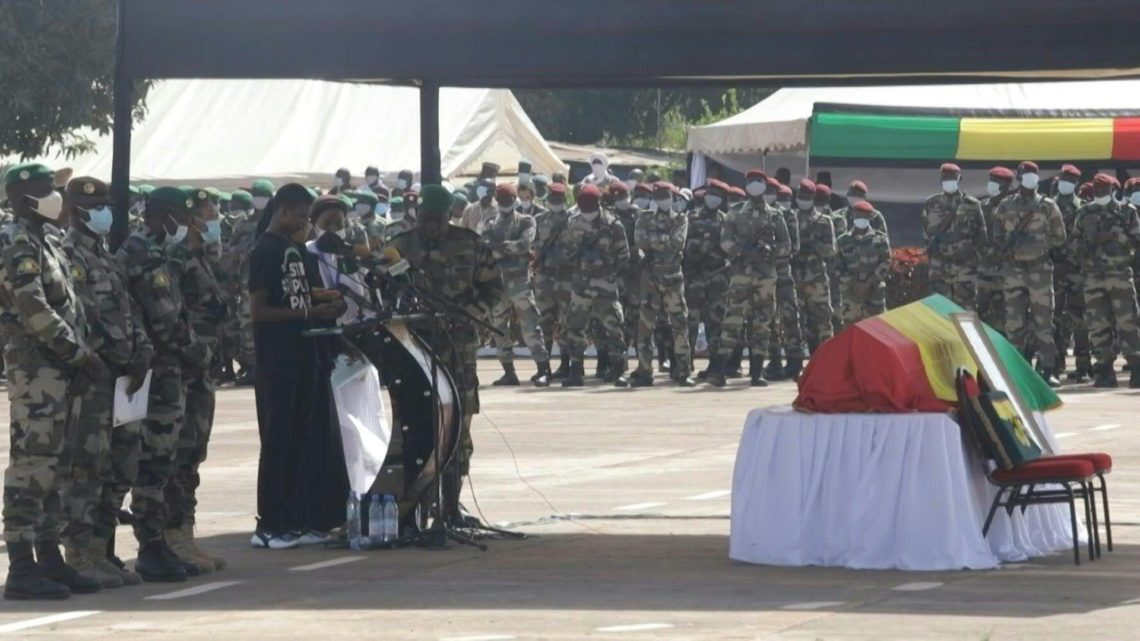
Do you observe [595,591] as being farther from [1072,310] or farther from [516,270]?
[1072,310]

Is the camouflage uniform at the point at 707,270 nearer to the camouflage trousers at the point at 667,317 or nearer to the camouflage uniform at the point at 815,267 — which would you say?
the camouflage trousers at the point at 667,317

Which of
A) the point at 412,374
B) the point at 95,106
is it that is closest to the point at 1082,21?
the point at 412,374

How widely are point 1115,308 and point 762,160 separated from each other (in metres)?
10.6

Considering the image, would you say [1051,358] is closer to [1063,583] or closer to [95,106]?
[1063,583]

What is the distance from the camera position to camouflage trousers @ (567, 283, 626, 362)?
25547 millimetres

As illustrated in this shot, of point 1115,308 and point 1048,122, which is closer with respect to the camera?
point 1115,308

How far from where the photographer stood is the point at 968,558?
37.8 feet

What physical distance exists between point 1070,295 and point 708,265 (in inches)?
156

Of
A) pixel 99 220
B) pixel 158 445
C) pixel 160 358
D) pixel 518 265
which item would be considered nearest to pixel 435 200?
pixel 160 358

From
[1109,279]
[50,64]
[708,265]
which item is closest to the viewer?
[1109,279]

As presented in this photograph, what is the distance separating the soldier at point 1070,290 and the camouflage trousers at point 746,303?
3.07 m

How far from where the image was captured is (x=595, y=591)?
36.0 ft

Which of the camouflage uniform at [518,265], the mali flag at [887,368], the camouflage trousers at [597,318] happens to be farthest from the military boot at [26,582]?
the camouflage uniform at [518,265]

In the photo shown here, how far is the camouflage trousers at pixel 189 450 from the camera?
11.7 metres
